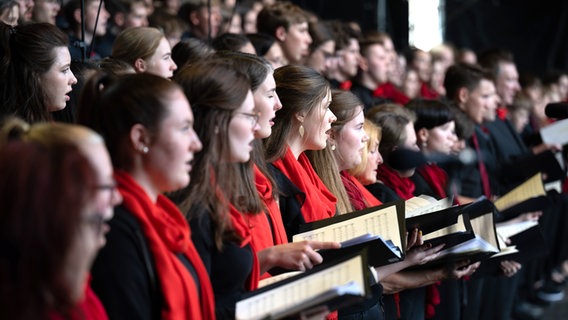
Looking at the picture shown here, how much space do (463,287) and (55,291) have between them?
3326mm

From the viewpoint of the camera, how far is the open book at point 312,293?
2199 millimetres

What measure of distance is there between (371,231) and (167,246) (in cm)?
103

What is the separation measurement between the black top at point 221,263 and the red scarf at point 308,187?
0.86m

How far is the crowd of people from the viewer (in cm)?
176

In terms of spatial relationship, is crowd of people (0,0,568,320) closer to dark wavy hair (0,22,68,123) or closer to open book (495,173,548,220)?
dark wavy hair (0,22,68,123)

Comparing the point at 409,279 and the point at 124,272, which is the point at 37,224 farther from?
the point at 409,279

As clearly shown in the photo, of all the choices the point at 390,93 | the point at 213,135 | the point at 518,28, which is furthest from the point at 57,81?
the point at 518,28

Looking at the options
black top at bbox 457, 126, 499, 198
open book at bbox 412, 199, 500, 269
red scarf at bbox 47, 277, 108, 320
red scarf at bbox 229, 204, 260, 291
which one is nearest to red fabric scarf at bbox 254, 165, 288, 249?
red scarf at bbox 229, 204, 260, 291

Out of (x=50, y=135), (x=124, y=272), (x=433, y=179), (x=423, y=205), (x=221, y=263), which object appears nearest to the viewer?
(x=50, y=135)

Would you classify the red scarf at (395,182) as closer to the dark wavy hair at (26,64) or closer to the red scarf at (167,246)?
the dark wavy hair at (26,64)

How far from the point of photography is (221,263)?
2545mm

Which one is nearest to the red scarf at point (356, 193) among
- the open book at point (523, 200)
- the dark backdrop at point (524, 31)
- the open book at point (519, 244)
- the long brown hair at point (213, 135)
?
the open book at point (519, 244)

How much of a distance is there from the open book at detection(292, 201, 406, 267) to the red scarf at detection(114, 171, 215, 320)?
736 millimetres

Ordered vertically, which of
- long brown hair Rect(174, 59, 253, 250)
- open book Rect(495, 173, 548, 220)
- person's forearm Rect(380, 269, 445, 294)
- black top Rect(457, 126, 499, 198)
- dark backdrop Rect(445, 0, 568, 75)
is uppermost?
long brown hair Rect(174, 59, 253, 250)
